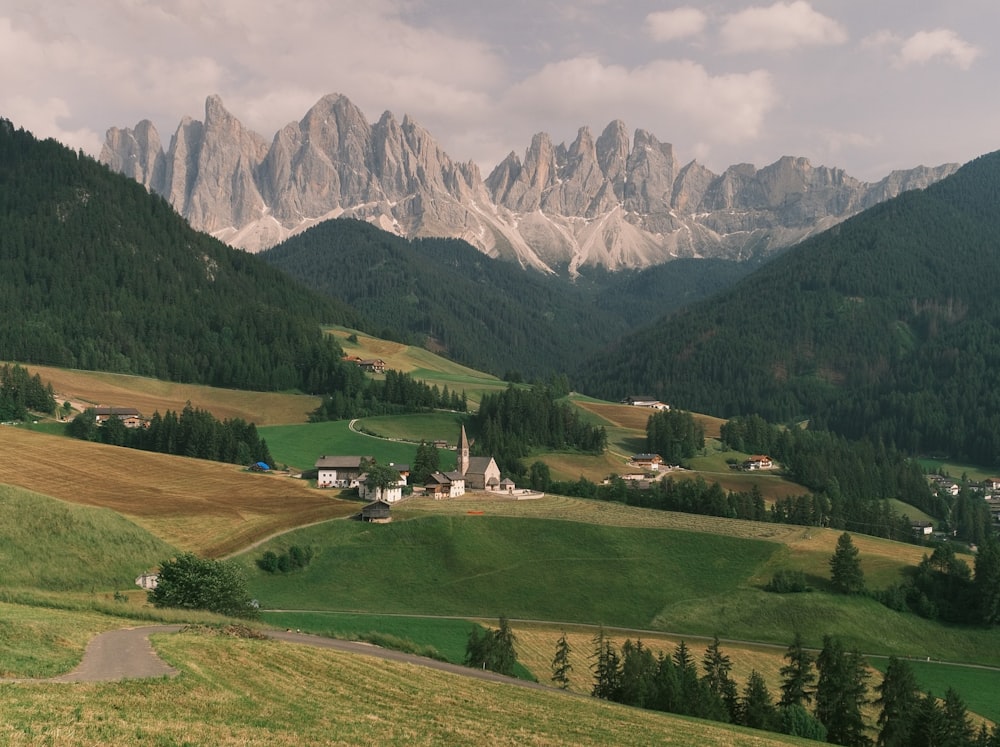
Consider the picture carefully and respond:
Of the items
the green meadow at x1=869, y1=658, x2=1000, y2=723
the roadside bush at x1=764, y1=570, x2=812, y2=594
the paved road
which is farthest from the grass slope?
the paved road

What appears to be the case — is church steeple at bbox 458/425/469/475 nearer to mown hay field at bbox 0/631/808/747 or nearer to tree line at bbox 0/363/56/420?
tree line at bbox 0/363/56/420

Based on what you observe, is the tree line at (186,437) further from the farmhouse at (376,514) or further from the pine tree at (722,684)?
the pine tree at (722,684)

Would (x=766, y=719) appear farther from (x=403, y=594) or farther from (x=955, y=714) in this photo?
(x=403, y=594)

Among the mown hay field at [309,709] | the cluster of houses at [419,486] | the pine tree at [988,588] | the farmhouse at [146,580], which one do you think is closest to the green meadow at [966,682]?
the pine tree at [988,588]

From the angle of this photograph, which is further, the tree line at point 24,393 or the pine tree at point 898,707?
the tree line at point 24,393

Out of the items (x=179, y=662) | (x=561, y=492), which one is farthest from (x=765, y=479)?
(x=179, y=662)

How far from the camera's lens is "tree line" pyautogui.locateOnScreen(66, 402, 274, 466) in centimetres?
14412

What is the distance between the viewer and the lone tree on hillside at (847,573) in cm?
9712

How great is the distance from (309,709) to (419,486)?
99.4 metres

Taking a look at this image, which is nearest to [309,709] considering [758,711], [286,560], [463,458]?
[758,711]

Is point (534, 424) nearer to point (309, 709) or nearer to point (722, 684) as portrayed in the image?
point (722, 684)

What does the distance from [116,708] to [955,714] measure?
2032 inches

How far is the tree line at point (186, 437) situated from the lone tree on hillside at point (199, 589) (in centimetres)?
7522

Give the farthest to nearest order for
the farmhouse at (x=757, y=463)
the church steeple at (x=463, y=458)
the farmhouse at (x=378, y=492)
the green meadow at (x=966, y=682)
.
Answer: the farmhouse at (x=757, y=463) < the church steeple at (x=463, y=458) < the farmhouse at (x=378, y=492) < the green meadow at (x=966, y=682)
